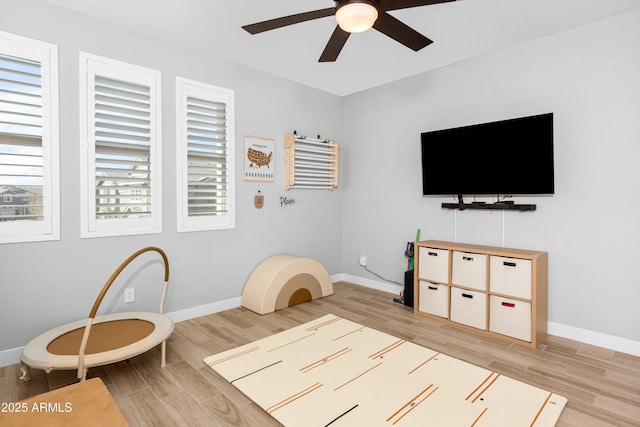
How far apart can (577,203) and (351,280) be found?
9.13ft

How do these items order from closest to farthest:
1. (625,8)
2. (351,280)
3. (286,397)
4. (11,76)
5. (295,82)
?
(286,397), (11,76), (625,8), (295,82), (351,280)

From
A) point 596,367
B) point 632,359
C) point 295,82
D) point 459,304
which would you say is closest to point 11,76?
point 295,82

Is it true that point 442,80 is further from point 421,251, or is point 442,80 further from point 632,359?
point 632,359

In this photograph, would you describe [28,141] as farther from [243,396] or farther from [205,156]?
[243,396]

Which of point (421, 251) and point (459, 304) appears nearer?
point (459, 304)

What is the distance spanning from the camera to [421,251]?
11.4 feet

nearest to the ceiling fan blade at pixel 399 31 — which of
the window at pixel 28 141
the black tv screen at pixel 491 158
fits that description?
the black tv screen at pixel 491 158

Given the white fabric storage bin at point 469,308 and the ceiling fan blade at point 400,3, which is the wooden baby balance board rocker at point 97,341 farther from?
the white fabric storage bin at point 469,308

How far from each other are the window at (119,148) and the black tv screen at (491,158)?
2.76m

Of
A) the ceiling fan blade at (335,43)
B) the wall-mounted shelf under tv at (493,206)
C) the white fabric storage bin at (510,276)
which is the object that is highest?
the ceiling fan blade at (335,43)

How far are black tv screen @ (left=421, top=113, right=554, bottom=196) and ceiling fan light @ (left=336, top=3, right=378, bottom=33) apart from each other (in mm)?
1912

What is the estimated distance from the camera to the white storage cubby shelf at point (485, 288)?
2779mm

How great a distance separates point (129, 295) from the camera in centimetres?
296

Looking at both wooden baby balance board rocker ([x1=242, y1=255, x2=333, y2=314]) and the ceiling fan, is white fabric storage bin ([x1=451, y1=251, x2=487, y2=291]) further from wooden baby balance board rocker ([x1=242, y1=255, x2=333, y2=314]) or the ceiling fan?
the ceiling fan
